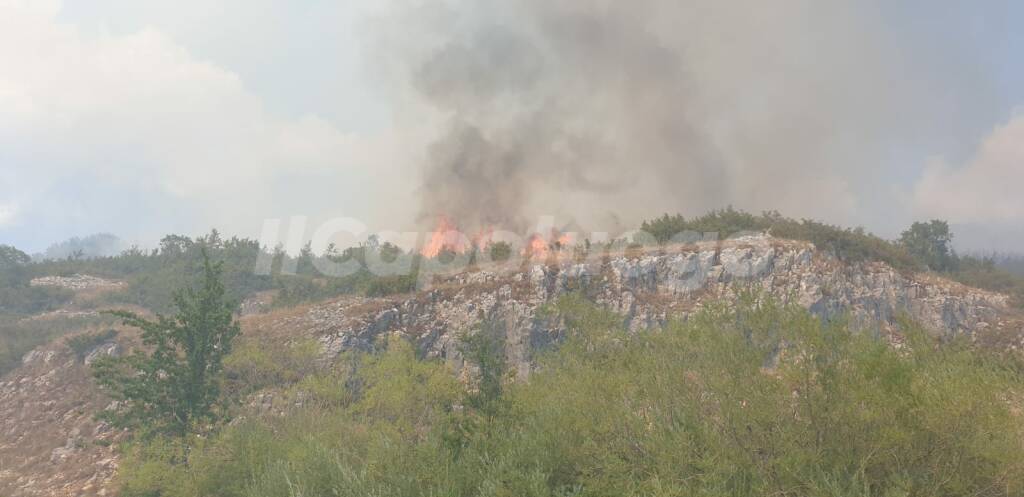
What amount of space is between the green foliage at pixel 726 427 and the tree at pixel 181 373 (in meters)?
8.02

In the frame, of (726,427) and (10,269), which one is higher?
(10,269)

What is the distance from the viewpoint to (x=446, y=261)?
6588cm

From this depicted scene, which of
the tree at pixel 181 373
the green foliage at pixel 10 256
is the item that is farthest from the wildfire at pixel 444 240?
the green foliage at pixel 10 256

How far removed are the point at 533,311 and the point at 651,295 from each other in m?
9.68

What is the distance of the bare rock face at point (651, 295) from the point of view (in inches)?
1697

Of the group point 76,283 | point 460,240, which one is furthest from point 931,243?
point 76,283

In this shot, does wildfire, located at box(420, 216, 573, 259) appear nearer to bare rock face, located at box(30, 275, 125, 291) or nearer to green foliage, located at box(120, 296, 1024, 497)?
green foliage, located at box(120, 296, 1024, 497)

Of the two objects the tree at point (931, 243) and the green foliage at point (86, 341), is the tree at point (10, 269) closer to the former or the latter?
the green foliage at point (86, 341)

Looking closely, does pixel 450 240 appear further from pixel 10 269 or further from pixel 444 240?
pixel 10 269

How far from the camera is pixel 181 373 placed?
34406 millimetres

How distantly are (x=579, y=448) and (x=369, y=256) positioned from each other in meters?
75.8

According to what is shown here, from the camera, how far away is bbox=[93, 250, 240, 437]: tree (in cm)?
3338

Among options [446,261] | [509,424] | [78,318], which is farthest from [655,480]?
[78,318]

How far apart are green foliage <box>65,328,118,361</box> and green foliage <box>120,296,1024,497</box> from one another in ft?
110
